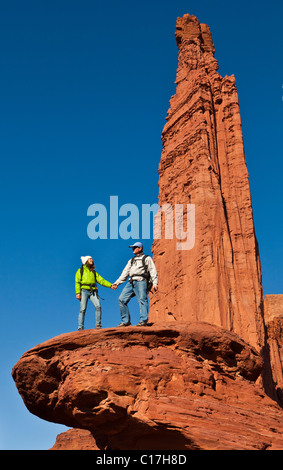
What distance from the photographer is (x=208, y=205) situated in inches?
822

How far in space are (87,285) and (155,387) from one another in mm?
3622

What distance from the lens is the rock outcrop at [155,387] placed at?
11438 millimetres

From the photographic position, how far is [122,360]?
12.4 m

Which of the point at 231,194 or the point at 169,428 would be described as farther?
the point at 231,194

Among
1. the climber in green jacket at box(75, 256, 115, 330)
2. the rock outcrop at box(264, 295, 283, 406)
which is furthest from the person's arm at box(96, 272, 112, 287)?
the rock outcrop at box(264, 295, 283, 406)

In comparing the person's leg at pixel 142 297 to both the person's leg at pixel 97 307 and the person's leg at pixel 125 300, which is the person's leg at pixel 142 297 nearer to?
the person's leg at pixel 125 300

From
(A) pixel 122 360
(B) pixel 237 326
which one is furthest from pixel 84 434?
(A) pixel 122 360

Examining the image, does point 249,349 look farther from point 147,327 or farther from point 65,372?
point 65,372

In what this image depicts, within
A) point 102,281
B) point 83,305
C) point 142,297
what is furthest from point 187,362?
point 102,281

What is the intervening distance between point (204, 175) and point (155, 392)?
1186cm

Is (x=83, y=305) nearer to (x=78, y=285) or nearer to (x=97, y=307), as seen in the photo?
(x=97, y=307)

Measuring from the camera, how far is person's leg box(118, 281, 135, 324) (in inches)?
547

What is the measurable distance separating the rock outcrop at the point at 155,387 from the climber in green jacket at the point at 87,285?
0.91 m

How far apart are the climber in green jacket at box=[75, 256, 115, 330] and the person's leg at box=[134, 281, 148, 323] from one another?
1153 millimetres
